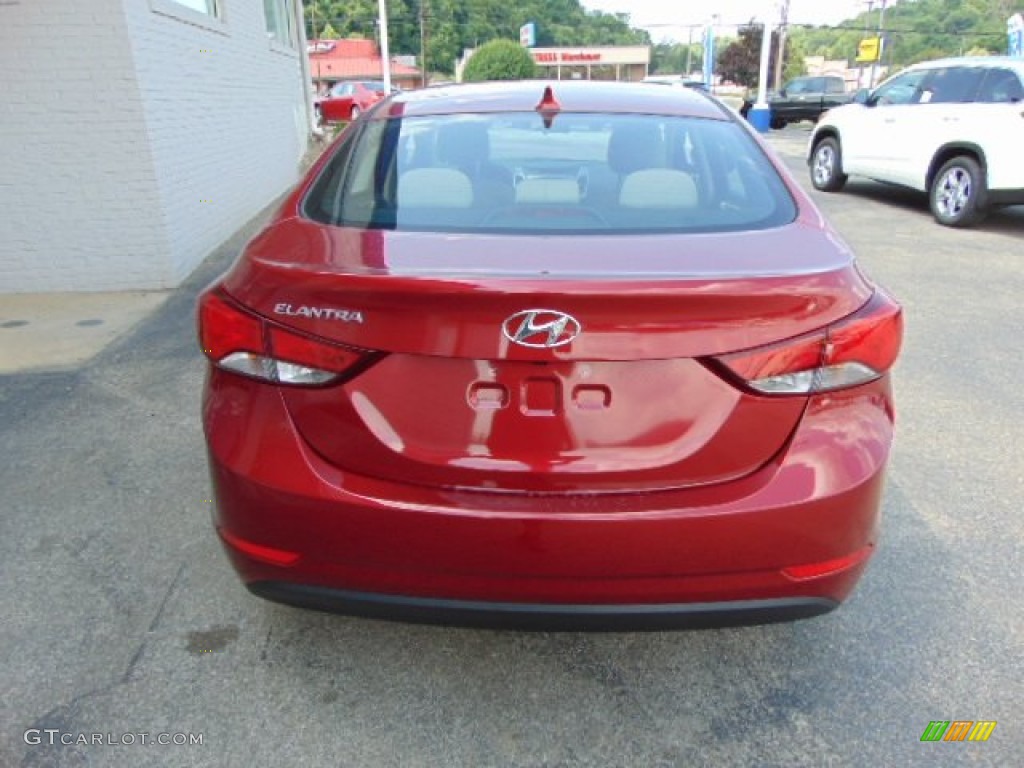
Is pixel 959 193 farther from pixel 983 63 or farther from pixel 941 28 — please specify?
pixel 941 28

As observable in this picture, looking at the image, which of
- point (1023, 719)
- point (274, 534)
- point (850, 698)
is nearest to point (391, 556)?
point (274, 534)

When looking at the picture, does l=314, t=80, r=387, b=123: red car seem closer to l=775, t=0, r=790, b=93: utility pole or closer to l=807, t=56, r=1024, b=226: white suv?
l=807, t=56, r=1024, b=226: white suv

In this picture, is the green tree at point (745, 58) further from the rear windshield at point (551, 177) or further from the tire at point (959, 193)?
the rear windshield at point (551, 177)

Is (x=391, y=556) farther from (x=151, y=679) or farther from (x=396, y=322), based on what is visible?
(x=151, y=679)

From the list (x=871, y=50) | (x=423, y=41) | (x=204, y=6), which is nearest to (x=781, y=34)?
(x=871, y=50)

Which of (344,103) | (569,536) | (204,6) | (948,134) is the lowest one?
(344,103)

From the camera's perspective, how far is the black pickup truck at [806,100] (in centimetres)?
2541

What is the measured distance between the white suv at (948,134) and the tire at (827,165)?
0.21m

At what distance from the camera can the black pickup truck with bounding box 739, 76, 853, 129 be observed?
25.4 metres

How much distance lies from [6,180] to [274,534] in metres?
5.43

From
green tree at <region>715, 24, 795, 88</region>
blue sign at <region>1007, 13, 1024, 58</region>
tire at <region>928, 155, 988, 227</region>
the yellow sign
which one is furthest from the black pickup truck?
green tree at <region>715, 24, 795, 88</region>

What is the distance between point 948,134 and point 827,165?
300 centimetres

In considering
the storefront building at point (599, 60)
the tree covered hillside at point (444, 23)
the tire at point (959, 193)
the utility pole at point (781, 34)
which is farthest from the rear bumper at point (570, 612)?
the tree covered hillside at point (444, 23)

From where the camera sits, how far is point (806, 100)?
2547 centimetres
